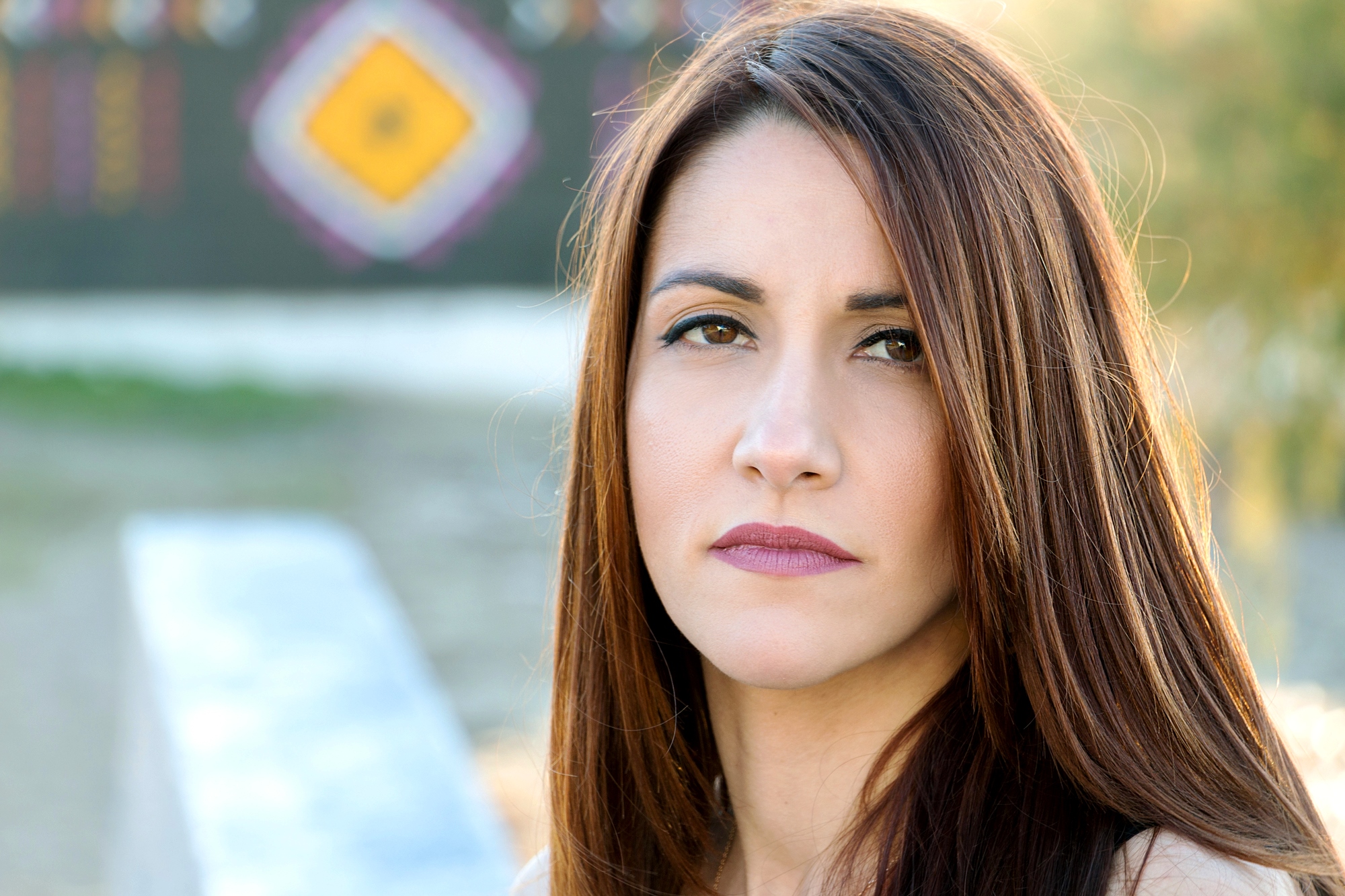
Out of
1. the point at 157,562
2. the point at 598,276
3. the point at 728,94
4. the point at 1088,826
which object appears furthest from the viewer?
the point at 157,562

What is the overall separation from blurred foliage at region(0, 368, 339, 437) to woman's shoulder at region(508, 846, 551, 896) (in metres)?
8.21

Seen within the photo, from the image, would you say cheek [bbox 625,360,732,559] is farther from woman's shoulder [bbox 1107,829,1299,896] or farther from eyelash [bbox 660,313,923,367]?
woman's shoulder [bbox 1107,829,1299,896]

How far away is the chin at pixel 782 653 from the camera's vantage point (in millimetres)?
1268

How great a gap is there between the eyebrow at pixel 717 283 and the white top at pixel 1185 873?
59 cm

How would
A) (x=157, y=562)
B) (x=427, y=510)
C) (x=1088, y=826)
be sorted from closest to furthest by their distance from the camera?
(x=1088, y=826)
(x=157, y=562)
(x=427, y=510)

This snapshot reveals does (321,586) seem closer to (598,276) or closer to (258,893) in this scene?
(258,893)

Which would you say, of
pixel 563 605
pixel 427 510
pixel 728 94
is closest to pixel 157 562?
pixel 563 605

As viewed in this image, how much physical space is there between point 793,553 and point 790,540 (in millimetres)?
14

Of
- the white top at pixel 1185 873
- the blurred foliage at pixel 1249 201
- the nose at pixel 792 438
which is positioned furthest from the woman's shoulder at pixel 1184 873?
the blurred foliage at pixel 1249 201

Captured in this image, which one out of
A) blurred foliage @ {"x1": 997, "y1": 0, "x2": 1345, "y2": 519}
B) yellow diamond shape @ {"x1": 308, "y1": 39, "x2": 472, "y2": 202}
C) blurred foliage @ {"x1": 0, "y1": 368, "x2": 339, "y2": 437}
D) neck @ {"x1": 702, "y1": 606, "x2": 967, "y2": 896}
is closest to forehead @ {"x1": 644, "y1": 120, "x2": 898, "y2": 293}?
neck @ {"x1": 702, "y1": 606, "x2": 967, "y2": 896}

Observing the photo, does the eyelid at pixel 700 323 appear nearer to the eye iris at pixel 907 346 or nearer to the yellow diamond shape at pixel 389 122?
the eye iris at pixel 907 346

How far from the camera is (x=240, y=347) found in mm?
10367

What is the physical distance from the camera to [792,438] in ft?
4.01

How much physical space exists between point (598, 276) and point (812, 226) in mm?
304
